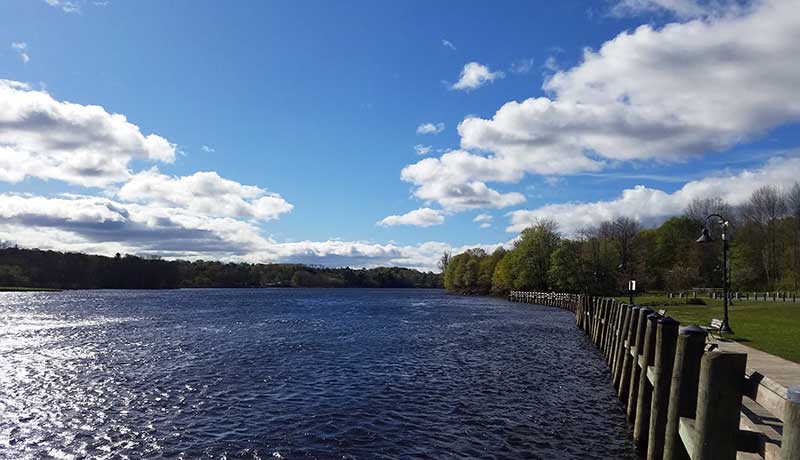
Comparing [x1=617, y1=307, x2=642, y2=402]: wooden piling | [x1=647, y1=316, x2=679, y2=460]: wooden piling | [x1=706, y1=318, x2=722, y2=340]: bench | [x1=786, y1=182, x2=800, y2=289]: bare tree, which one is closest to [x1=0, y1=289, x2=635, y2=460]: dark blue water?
[x1=617, y1=307, x2=642, y2=402]: wooden piling

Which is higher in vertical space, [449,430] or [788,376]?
[788,376]

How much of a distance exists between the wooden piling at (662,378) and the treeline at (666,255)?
75.5 m

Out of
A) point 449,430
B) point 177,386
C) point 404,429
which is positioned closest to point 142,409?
point 177,386

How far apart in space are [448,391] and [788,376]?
10210 mm

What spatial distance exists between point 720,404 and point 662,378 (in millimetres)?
4551

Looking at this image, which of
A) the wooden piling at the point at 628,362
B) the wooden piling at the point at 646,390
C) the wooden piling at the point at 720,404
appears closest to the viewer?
the wooden piling at the point at 720,404

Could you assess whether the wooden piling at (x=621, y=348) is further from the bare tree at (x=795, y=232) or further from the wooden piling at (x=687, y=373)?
the bare tree at (x=795, y=232)

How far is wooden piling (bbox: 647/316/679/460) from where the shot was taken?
10188 millimetres

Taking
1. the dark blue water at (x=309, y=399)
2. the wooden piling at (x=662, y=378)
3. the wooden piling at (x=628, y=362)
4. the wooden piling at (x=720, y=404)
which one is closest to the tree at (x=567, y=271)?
the dark blue water at (x=309, y=399)

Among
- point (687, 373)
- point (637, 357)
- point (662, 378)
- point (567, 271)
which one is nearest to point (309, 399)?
point (637, 357)

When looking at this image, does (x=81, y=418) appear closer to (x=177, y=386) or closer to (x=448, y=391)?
(x=177, y=386)

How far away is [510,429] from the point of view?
15.3 metres

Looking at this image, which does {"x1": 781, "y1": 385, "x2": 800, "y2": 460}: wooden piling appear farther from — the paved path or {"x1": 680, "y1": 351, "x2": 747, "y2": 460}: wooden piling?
the paved path

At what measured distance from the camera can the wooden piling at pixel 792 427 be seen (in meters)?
4.45
